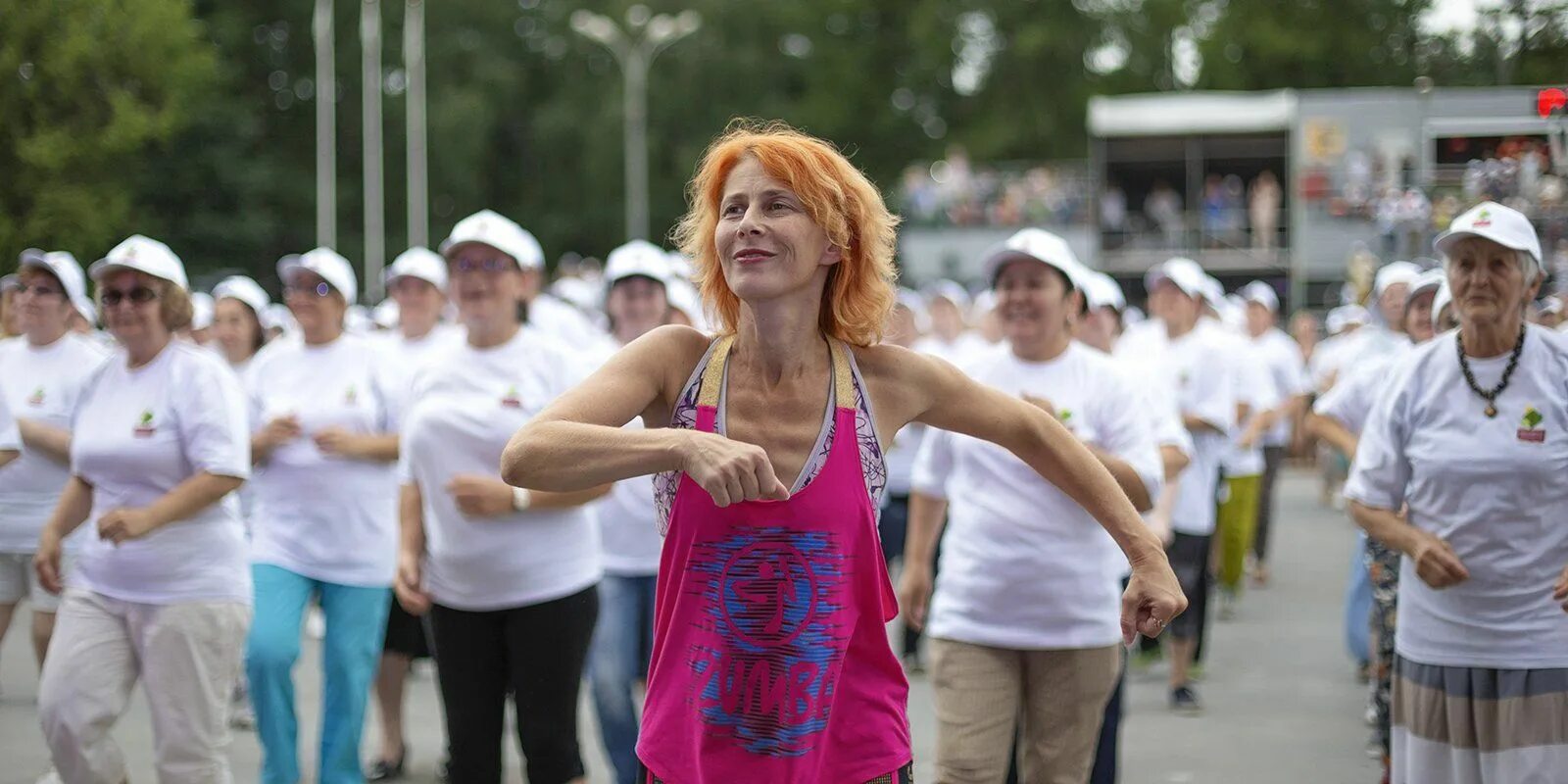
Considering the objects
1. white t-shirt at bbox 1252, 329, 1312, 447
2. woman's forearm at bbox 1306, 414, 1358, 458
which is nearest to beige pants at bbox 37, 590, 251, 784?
woman's forearm at bbox 1306, 414, 1358, 458

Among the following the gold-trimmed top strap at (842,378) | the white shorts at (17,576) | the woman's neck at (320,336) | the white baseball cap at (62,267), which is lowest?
the white shorts at (17,576)

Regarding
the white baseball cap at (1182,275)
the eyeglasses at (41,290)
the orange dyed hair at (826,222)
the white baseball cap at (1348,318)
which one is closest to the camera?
the orange dyed hair at (826,222)

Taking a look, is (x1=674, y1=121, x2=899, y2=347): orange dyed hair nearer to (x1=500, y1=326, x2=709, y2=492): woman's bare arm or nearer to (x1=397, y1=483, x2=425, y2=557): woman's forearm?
(x1=500, y1=326, x2=709, y2=492): woman's bare arm

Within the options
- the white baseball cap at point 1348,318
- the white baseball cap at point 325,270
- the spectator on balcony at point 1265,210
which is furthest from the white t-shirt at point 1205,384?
the spectator on balcony at point 1265,210

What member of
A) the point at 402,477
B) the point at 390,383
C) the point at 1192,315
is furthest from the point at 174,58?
the point at 1192,315

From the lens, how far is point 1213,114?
3528 cm

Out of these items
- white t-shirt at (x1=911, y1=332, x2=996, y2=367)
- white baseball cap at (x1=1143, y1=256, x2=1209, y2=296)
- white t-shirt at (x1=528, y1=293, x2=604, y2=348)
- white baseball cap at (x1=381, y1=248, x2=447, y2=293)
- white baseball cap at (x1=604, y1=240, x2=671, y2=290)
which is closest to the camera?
white baseball cap at (x1=604, y1=240, x2=671, y2=290)

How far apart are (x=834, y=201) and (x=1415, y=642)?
2660 millimetres

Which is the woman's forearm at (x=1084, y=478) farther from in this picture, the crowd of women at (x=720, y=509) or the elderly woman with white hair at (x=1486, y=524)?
the elderly woman with white hair at (x=1486, y=524)

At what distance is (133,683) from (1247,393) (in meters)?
8.31

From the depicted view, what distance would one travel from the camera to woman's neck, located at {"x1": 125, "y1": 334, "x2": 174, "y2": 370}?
618cm

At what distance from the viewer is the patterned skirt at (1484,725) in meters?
5.12

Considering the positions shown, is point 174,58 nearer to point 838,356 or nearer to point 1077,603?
point 1077,603

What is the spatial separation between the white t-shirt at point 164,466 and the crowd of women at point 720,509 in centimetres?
1
